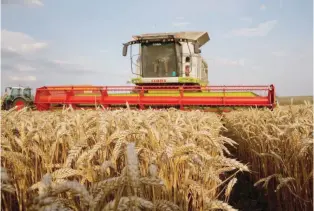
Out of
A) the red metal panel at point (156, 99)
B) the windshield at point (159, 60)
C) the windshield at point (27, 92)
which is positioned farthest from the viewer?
the windshield at point (27, 92)

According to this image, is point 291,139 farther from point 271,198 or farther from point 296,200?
point 271,198

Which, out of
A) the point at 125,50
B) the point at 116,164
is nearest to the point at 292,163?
the point at 116,164

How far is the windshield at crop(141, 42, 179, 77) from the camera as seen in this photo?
1160 cm

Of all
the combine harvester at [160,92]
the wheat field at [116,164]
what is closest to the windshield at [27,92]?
the combine harvester at [160,92]

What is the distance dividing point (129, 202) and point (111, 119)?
1201 millimetres

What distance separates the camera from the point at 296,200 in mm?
2652

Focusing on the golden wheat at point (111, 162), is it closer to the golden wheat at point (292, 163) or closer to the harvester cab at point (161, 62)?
the golden wheat at point (292, 163)

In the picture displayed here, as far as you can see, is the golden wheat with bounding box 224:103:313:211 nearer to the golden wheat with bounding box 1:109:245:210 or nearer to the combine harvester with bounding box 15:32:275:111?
the golden wheat with bounding box 1:109:245:210

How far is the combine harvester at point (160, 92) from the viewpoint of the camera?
30.0 feet

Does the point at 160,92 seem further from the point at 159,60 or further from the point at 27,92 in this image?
the point at 27,92

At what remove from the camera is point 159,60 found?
11.7 metres

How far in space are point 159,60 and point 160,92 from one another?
1.52 metres

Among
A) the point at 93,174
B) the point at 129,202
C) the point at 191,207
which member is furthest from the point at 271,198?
the point at 129,202

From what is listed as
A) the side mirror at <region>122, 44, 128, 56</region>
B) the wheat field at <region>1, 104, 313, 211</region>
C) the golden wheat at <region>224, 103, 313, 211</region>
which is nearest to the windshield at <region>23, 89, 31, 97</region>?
the side mirror at <region>122, 44, 128, 56</region>
